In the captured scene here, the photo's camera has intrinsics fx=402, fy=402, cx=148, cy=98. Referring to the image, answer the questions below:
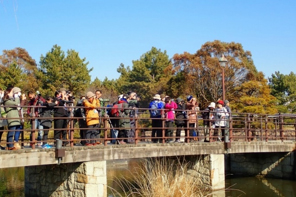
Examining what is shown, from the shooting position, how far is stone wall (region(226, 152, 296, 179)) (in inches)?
627

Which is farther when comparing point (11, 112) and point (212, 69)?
point (212, 69)

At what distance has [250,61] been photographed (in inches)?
1553

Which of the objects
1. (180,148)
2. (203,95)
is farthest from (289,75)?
(180,148)

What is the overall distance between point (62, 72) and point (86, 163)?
39454mm

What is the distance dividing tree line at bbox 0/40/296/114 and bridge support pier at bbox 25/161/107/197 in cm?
2198

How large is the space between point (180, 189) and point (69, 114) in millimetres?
4238

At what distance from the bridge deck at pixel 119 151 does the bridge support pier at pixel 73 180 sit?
0.31 metres

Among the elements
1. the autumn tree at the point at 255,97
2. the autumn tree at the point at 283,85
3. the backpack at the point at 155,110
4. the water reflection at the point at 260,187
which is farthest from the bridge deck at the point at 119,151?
the autumn tree at the point at 283,85

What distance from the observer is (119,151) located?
1055 cm

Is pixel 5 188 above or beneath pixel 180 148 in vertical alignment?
beneath

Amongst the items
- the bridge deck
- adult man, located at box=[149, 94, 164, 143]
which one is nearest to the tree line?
the bridge deck

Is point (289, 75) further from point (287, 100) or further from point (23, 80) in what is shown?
point (23, 80)

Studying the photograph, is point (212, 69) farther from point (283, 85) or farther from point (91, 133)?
point (91, 133)

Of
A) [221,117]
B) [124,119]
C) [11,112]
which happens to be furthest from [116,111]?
[221,117]
